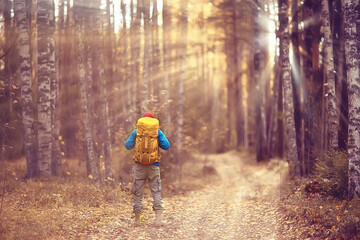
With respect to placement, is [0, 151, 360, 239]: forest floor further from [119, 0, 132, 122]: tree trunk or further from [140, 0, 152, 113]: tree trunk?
[119, 0, 132, 122]: tree trunk

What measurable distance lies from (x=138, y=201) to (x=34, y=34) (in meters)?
12.0

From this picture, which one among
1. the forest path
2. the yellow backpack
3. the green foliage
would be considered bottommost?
the forest path

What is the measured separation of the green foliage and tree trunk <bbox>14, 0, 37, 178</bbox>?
9.19m

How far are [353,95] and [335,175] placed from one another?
7.03 feet

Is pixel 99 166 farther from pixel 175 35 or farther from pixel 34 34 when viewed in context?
pixel 175 35

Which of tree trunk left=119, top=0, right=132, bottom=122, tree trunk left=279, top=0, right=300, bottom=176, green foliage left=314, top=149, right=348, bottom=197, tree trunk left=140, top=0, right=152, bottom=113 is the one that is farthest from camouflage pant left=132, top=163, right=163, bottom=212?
tree trunk left=119, top=0, right=132, bottom=122

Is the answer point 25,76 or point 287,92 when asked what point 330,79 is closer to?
point 287,92

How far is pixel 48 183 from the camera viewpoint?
10844mm

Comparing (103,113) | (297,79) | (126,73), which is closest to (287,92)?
(297,79)

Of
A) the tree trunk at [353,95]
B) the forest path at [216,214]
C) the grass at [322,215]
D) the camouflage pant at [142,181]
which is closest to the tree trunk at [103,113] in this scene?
the forest path at [216,214]

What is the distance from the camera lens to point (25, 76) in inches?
460

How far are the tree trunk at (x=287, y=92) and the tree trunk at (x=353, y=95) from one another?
4388mm

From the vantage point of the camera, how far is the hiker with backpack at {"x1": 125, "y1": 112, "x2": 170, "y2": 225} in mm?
7578

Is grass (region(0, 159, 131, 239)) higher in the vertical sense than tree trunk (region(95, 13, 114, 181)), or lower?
lower
